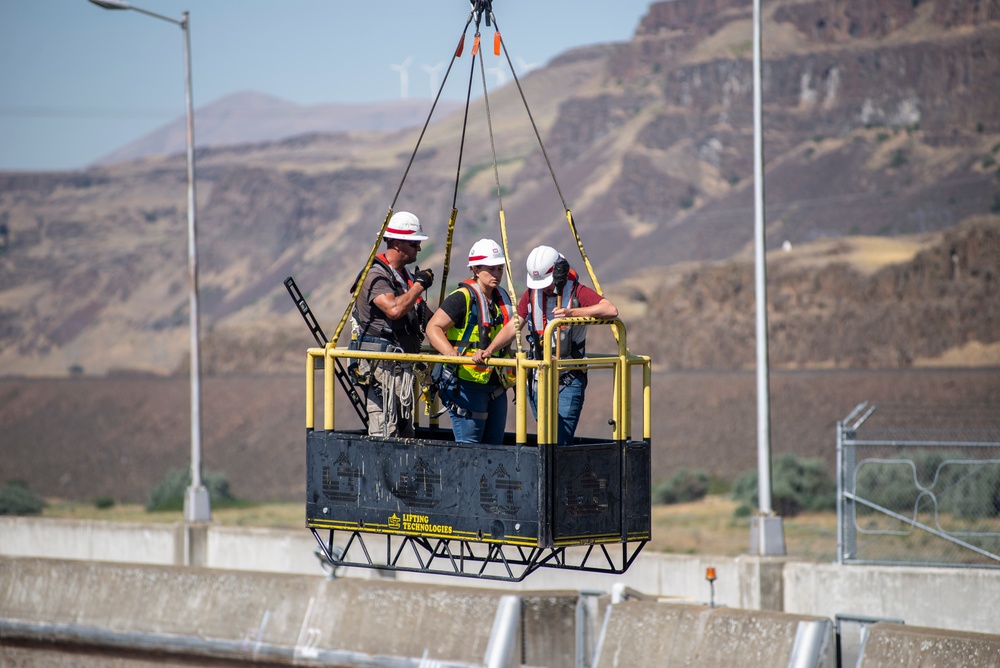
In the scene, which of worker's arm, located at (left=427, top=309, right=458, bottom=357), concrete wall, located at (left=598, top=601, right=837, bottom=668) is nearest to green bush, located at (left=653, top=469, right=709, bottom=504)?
concrete wall, located at (left=598, top=601, right=837, bottom=668)

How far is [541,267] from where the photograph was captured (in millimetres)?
10539

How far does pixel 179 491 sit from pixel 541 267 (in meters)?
34.9

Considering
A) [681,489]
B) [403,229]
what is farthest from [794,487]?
[403,229]

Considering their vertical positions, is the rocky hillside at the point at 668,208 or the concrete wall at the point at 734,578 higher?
the rocky hillside at the point at 668,208

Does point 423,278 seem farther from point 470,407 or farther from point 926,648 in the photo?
point 926,648

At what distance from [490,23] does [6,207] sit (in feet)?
520

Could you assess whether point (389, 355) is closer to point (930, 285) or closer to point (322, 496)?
point (322, 496)

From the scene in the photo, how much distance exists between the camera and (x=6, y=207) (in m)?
159

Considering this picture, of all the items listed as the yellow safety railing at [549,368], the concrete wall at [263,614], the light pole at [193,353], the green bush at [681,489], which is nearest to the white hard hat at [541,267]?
the yellow safety railing at [549,368]

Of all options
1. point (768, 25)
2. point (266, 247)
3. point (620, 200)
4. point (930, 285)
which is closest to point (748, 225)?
point (620, 200)

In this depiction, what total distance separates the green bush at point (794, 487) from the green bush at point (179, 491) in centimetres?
1457

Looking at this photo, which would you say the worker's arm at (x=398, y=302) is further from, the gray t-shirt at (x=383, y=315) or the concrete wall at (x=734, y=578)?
the concrete wall at (x=734, y=578)

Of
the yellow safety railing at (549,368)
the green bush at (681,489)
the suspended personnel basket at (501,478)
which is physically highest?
the yellow safety railing at (549,368)

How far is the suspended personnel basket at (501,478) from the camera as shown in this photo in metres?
9.93
